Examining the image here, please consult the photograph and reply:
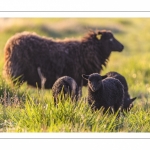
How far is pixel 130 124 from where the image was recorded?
927cm

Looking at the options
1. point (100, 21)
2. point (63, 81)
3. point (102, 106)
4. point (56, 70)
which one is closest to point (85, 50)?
point (56, 70)

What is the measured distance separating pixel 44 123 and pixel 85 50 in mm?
4784

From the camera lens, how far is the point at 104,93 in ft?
31.6

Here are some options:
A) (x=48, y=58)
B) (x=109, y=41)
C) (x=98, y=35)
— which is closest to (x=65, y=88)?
(x=48, y=58)

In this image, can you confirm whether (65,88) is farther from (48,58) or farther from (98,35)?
(98,35)

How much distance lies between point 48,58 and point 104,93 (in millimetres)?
3072

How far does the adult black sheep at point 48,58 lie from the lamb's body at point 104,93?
257cm

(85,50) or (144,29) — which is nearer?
(85,50)

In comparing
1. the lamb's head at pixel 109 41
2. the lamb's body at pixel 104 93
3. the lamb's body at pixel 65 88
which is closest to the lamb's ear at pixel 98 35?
the lamb's head at pixel 109 41

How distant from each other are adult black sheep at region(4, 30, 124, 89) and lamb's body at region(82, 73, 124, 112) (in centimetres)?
257

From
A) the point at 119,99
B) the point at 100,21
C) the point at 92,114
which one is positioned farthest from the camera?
the point at 100,21
